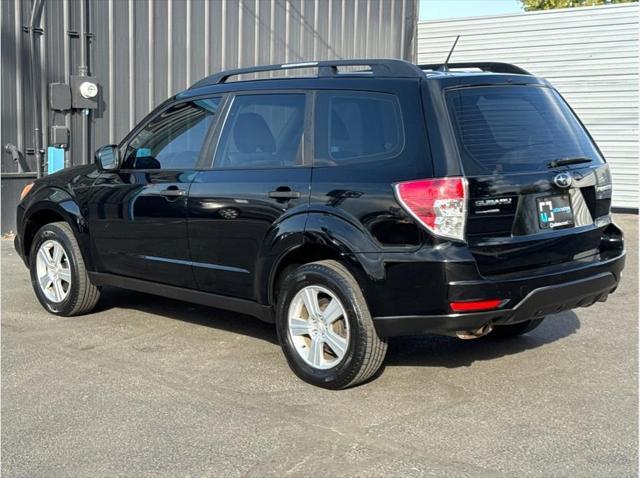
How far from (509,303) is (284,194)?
1.50 m

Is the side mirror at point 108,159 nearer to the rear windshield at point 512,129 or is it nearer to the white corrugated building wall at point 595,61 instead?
the rear windshield at point 512,129

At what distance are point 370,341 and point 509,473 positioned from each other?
119cm

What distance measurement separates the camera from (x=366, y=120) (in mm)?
4777

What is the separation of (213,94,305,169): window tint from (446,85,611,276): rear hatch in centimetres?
108

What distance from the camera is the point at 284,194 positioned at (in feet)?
16.2

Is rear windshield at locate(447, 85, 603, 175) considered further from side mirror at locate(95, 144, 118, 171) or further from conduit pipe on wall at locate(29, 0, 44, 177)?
conduit pipe on wall at locate(29, 0, 44, 177)

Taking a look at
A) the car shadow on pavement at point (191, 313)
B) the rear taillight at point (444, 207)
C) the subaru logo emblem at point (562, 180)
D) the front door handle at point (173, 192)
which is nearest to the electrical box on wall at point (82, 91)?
the car shadow on pavement at point (191, 313)

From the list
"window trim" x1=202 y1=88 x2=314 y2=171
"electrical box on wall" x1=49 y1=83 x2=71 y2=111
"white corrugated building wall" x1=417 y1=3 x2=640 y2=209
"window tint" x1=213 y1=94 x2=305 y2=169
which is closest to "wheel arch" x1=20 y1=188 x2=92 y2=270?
"window trim" x1=202 y1=88 x2=314 y2=171

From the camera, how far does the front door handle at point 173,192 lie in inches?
220

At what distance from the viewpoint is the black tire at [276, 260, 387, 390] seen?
179 inches

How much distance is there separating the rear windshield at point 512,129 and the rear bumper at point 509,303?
0.64 metres

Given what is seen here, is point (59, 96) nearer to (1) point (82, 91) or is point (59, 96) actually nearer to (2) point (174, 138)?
(1) point (82, 91)

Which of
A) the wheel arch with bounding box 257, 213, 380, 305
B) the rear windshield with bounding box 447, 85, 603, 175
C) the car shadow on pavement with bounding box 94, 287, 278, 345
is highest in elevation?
the rear windshield with bounding box 447, 85, 603, 175

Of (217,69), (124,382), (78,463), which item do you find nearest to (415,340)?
(124,382)
